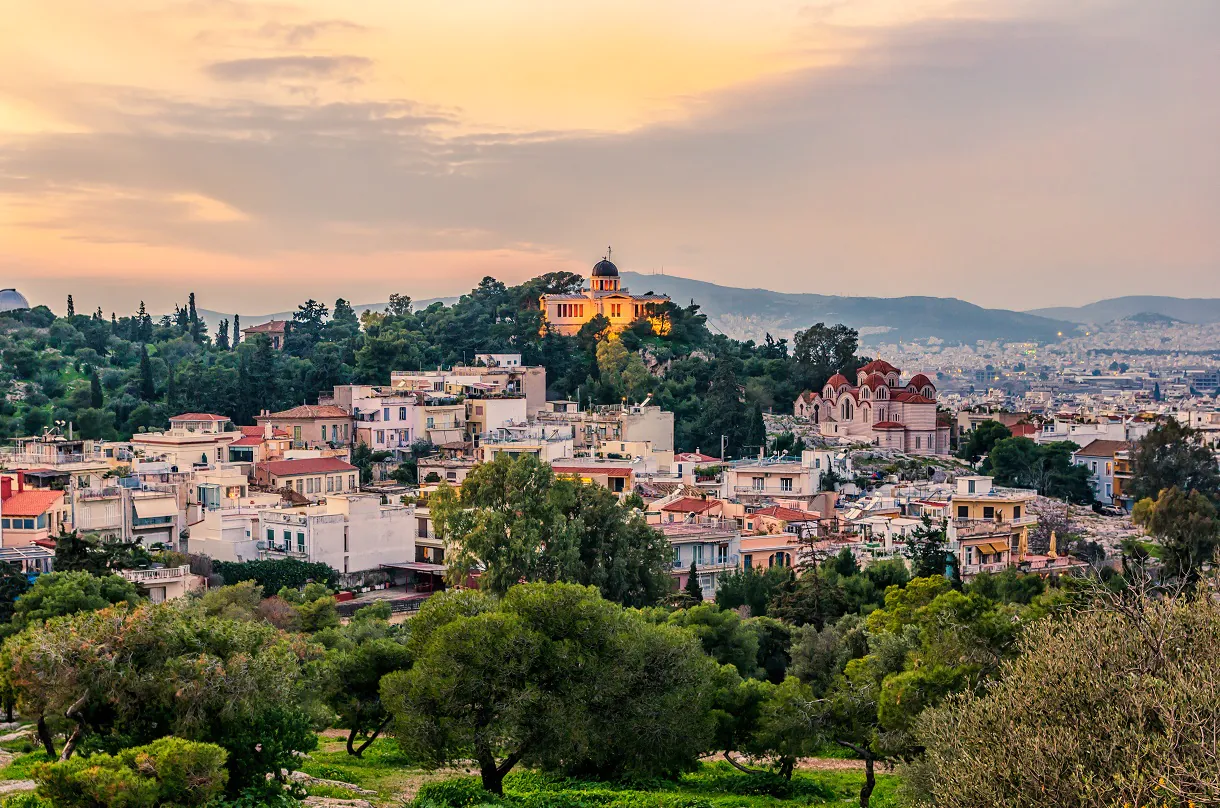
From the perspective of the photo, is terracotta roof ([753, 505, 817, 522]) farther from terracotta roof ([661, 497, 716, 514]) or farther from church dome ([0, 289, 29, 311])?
church dome ([0, 289, 29, 311])

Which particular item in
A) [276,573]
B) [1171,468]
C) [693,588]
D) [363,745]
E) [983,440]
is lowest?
[363,745]

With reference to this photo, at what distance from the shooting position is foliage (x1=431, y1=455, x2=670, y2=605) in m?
30.9

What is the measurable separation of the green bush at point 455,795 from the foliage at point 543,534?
35.1ft

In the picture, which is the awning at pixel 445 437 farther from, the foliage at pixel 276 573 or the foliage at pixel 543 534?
the foliage at pixel 543 534

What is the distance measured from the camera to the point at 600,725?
19859 millimetres

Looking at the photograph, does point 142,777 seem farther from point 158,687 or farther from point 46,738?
point 46,738

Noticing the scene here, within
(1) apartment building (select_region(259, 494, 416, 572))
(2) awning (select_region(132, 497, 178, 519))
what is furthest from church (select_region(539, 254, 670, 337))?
(2) awning (select_region(132, 497, 178, 519))

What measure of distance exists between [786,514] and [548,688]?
85.7 feet

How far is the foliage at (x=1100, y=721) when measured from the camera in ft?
41.2

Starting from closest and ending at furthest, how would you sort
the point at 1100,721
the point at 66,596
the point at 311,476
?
the point at 1100,721 → the point at 66,596 → the point at 311,476

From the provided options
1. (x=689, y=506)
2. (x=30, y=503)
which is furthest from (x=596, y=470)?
(x=30, y=503)

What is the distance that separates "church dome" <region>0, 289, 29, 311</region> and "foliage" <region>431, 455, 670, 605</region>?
48208mm

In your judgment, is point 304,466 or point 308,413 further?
point 308,413

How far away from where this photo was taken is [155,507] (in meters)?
38.5
